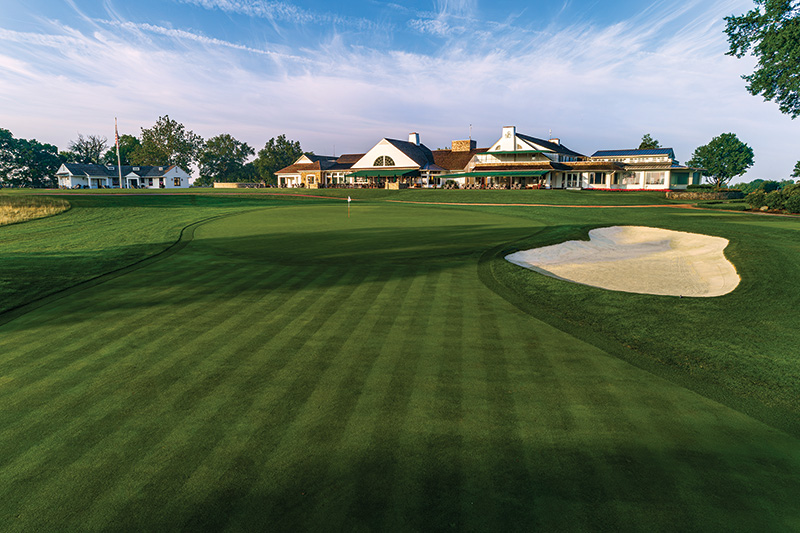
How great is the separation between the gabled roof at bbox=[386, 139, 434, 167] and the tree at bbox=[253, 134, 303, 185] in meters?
52.1

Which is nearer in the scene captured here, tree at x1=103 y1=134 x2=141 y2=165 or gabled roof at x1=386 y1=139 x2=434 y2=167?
gabled roof at x1=386 y1=139 x2=434 y2=167

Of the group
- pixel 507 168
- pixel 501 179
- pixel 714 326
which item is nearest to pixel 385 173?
pixel 501 179

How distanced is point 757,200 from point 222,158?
123 metres

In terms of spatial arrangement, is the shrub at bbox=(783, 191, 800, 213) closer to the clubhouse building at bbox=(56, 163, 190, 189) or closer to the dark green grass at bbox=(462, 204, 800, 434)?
the dark green grass at bbox=(462, 204, 800, 434)

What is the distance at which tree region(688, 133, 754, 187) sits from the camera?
94.1m

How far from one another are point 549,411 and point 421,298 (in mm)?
4899

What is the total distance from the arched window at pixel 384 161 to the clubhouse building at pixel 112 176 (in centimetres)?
5678

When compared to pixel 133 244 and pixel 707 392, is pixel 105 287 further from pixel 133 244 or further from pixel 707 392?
pixel 707 392

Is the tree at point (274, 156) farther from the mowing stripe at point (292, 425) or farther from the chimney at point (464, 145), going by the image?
the mowing stripe at point (292, 425)

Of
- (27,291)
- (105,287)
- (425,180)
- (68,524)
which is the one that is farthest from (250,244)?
(425,180)

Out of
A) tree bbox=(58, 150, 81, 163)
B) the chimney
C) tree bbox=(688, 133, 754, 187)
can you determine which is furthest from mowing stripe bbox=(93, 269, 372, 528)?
tree bbox=(58, 150, 81, 163)

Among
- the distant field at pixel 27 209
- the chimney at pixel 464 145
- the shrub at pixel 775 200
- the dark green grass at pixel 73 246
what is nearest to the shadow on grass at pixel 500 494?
the dark green grass at pixel 73 246

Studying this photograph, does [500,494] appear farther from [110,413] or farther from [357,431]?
[110,413]

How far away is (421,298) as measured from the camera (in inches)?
375
